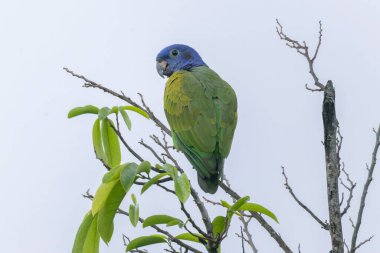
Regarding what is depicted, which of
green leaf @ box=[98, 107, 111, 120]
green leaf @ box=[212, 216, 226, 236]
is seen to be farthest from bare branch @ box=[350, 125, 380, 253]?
green leaf @ box=[98, 107, 111, 120]

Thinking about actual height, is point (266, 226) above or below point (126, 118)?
below

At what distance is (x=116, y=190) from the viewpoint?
2.71 metres

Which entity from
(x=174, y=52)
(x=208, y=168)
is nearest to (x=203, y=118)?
(x=208, y=168)

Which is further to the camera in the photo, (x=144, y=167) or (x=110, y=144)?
(x=110, y=144)

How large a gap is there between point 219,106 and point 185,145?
48 cm

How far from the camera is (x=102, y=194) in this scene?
8.85 feet

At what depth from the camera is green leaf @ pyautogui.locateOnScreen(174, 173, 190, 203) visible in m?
2.63

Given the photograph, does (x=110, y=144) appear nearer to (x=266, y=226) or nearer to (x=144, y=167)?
(x=144, y=167)

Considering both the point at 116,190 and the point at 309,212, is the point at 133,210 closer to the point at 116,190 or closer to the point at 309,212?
the point at 116,190

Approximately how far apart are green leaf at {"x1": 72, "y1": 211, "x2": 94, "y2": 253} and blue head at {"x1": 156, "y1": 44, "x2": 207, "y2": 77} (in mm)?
4110

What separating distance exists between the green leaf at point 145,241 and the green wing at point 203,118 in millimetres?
1568

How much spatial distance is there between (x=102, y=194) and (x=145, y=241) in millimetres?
404

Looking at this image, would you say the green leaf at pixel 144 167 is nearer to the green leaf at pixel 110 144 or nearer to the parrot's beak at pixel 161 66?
the green leaf at pixel 110 144

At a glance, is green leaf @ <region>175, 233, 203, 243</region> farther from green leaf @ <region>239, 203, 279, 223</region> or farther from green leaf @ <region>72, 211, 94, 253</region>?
green leaf @ <region>72, 211, 94, 253</region>
